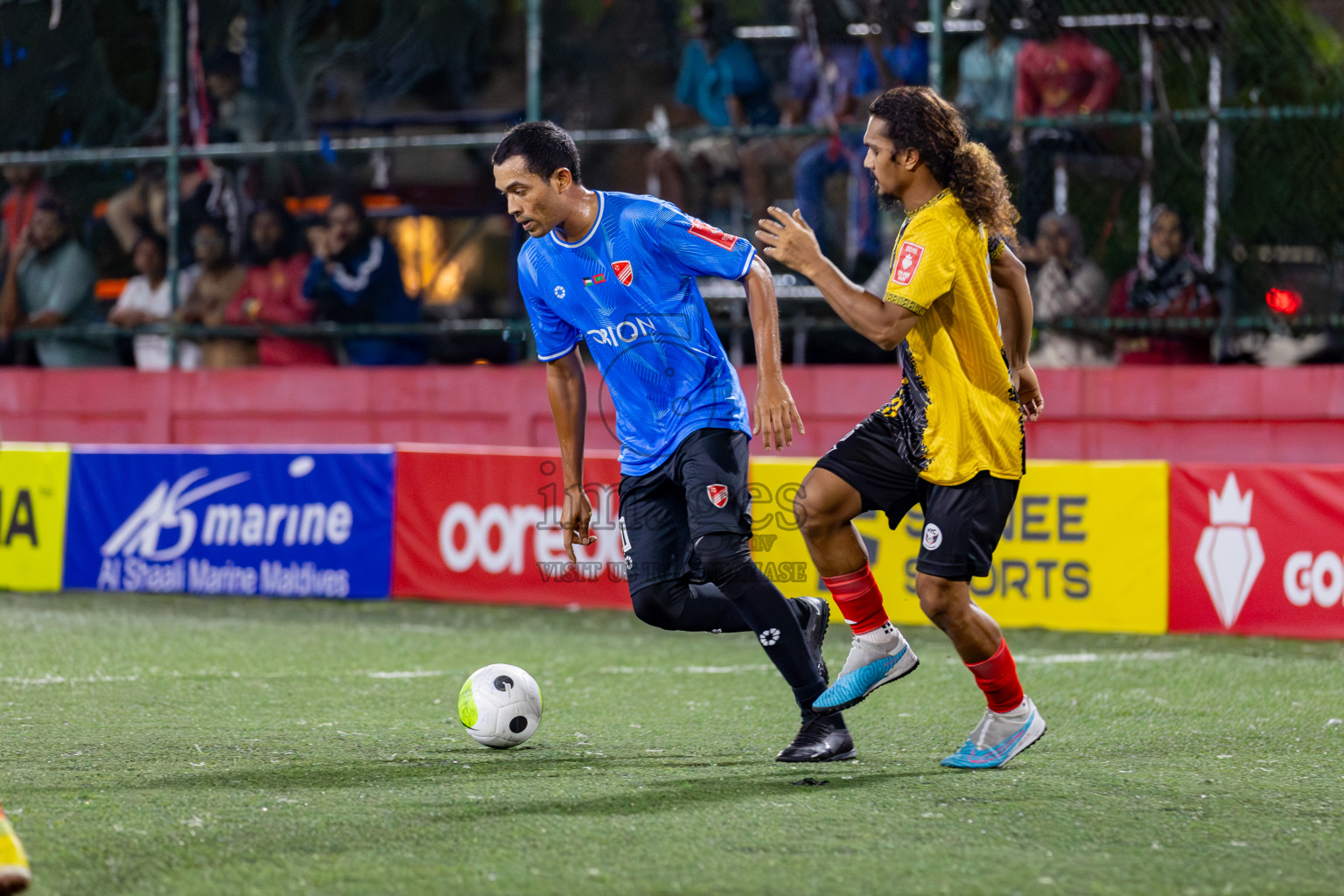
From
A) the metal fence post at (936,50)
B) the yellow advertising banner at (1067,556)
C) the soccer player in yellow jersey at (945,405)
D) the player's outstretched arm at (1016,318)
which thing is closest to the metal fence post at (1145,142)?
the metal fence post at (936,50)

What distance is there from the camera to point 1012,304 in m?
5.15

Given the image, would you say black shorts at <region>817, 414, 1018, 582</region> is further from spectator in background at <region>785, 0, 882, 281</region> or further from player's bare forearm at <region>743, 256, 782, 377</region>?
spectator in background at <region>785, 0, 882, 281</region>

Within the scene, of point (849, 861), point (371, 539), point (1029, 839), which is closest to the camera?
point (849, 861)

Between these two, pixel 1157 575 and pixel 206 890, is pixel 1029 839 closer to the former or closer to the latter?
pixel 206 890

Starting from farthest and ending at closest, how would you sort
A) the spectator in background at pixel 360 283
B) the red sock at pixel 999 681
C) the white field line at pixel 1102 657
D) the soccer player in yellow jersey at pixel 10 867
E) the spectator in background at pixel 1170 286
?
the spectator in background at pixel 360 283
the spectator in background at pixel 1170 286
the white field line at pixel 1102 657
the red sock at pixel 999 681
the soccer player in yellow jersey at pixel 10 867

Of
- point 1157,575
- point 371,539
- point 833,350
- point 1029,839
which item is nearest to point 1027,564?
point 1157,575

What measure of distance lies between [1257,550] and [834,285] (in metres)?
5.22

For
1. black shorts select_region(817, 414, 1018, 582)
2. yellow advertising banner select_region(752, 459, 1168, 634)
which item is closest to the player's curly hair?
black shorts select_region(817, 414, 1018, 582)

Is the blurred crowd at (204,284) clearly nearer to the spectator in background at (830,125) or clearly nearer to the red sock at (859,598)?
the spectator in background at (830,125)

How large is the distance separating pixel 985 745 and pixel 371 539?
642cm

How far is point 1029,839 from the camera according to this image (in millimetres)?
4039

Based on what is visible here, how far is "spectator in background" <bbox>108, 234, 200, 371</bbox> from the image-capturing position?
46.3 ft

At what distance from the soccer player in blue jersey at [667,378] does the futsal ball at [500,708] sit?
1.70 ft

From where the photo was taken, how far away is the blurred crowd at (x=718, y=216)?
11297 millimetres
